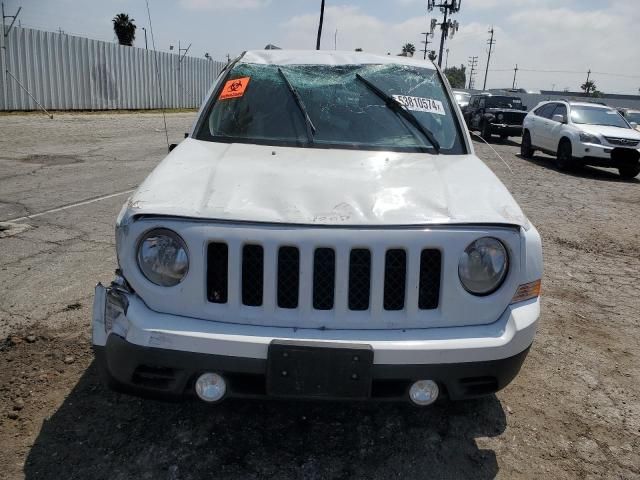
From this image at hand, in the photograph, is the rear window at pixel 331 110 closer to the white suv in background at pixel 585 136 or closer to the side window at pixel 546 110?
the white suv in background at pixel 585 136

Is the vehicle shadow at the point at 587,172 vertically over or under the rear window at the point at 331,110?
under

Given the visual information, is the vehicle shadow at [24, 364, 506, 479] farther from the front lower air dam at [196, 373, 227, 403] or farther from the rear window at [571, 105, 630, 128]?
the rear window at [571, 105, 630, 128]

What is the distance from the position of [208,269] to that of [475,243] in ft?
3.58

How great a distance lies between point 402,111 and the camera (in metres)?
3.48

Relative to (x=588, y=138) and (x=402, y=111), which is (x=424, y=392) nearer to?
(x=402, y=111)

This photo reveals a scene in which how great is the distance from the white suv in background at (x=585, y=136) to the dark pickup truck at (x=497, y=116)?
4.90 metres

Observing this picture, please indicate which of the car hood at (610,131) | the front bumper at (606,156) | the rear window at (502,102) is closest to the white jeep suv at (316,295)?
the front bumper at (606,156)

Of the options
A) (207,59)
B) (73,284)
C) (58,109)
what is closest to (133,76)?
(58,109)

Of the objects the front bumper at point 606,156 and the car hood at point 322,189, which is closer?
the car hood at point 322,189

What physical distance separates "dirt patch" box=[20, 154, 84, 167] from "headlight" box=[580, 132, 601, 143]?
418 inches

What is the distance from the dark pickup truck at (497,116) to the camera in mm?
19875

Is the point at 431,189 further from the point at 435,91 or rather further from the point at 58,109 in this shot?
the point at 58,109

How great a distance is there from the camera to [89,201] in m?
7.12

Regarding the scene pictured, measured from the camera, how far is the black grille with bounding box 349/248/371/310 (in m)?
2.23
